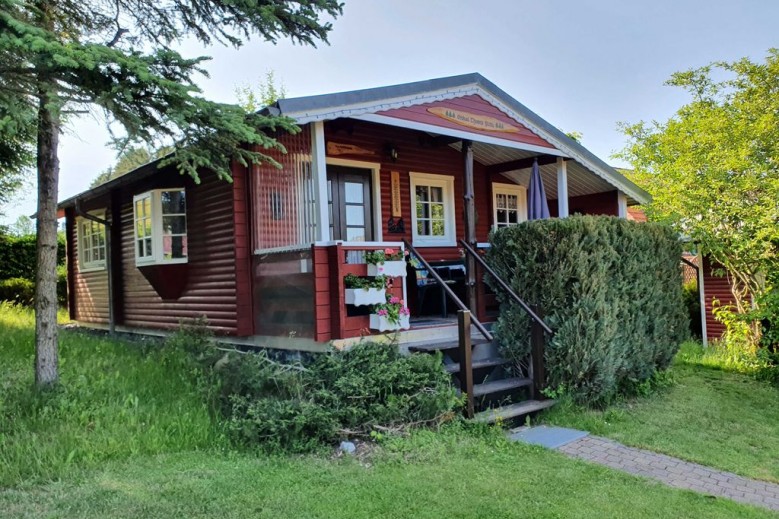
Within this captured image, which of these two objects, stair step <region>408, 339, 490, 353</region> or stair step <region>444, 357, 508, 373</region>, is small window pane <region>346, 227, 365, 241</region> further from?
stair step <region>444, 357, 508, 373</region>

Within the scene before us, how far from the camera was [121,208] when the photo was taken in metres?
9.91

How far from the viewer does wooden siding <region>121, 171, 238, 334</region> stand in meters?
6.91

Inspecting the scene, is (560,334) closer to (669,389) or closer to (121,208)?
(669,389)

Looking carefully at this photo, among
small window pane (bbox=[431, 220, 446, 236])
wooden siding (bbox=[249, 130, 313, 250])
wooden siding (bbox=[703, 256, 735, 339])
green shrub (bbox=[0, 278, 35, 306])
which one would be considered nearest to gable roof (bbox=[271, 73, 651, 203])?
wooden siding (bbox=[249, 130, 313, 250])

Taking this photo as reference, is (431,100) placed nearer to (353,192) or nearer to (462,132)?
(462,132)

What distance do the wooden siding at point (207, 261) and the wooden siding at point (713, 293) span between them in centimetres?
908

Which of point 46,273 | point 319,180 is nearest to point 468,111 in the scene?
point 319,180

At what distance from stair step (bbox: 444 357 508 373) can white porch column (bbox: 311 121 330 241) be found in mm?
1812

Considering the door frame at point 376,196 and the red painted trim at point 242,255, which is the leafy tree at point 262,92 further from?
the red painted trim at point 242,255

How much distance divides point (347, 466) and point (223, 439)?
1082 millimetres

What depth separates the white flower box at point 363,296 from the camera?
5527 mm

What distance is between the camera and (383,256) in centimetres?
571

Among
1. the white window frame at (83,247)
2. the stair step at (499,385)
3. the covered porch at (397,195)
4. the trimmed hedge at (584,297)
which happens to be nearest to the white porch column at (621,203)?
the covered porch at (397,195)

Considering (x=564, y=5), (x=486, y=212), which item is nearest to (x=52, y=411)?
(x=486, y=212)
